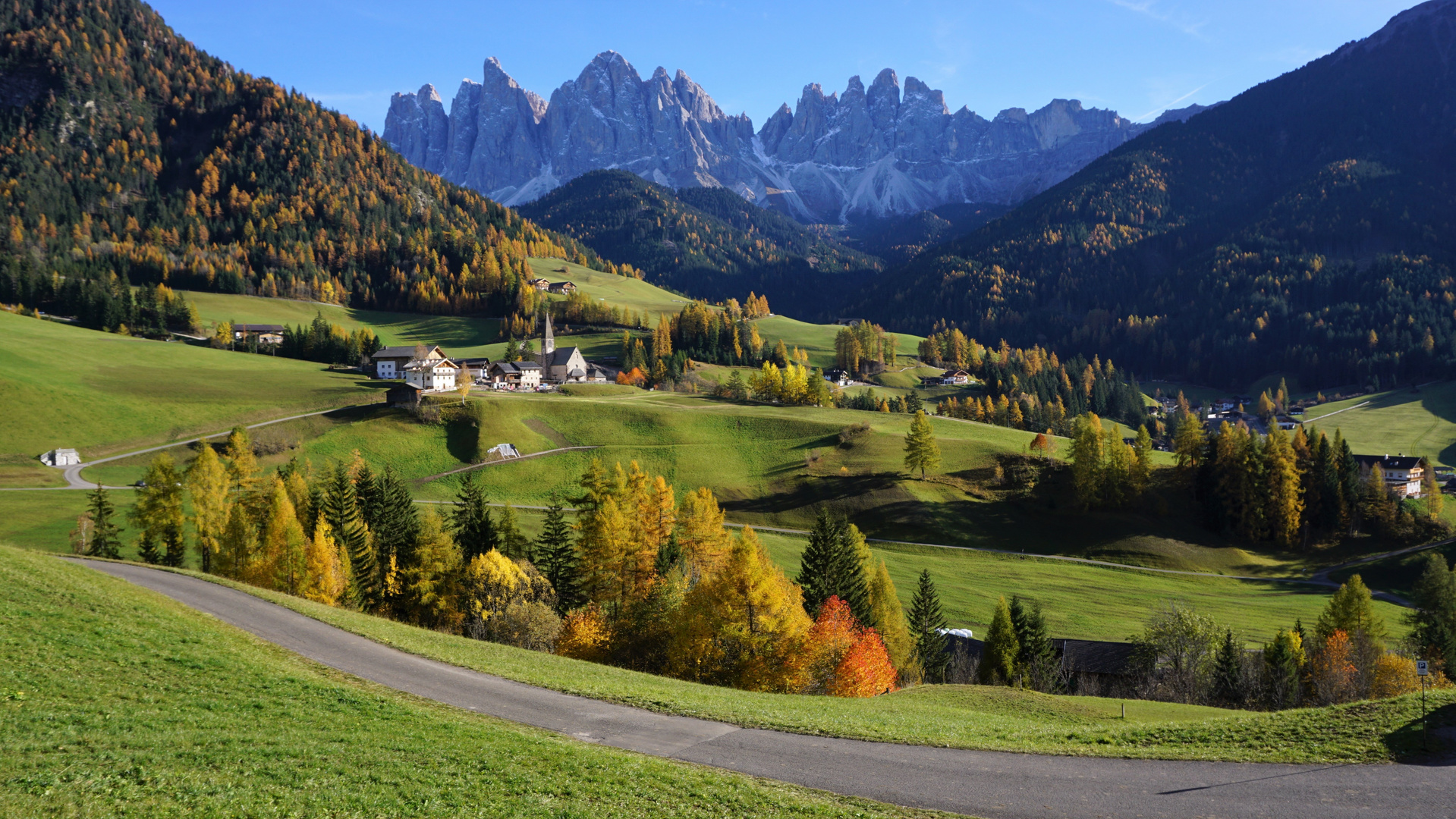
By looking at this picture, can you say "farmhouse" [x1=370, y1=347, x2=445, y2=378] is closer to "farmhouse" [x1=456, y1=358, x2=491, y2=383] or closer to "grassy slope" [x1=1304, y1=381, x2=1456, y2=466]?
"farmhouse" [x1=456, y1=358, x2=491, y2=383]

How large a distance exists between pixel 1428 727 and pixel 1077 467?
81943 millimetres

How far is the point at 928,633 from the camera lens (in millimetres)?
58750

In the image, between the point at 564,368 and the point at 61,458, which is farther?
the point at 564,368

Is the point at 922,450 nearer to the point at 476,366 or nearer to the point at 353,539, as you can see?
the point at 353,539

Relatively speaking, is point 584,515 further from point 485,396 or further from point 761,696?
point 485,396

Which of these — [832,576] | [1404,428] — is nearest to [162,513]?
[832,576]

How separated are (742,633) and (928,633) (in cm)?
2418

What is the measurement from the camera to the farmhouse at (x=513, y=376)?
5714 inches

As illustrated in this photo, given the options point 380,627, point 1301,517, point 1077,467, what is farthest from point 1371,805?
point 1301,517

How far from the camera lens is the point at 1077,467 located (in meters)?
97.2

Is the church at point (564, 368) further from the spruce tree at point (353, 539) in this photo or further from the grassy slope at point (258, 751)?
the grassy slope at point (258, 751)

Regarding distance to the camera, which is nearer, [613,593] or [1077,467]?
[613,593]

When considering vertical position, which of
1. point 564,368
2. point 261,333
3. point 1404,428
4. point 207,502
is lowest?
point 207,502

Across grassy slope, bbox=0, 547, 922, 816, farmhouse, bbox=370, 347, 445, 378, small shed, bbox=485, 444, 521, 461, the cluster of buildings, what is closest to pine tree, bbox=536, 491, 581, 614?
grassy slope, bbox=0, 547, 922, 816
